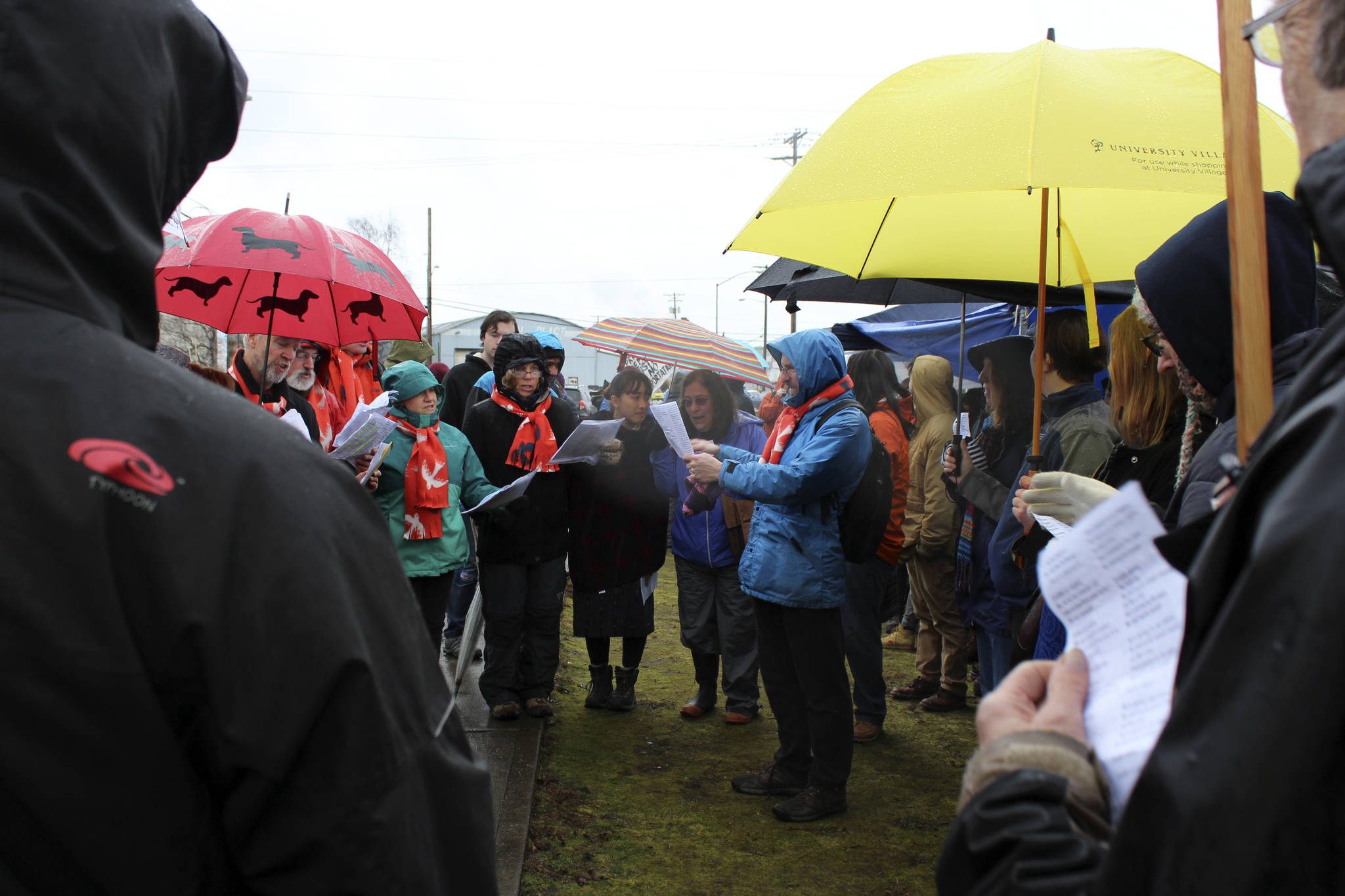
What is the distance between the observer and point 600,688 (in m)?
5.78

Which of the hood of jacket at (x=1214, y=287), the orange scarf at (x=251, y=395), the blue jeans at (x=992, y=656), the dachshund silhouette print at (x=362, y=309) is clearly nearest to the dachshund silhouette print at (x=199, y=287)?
the orange scarf at (x=251, y=395)

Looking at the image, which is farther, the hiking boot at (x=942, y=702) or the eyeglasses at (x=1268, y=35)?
the hiking boot at (x=942, y=702)

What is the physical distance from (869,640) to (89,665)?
15.5 feet

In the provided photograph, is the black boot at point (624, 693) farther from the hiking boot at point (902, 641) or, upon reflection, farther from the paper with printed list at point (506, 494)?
the hiking boot at point (902, 641)

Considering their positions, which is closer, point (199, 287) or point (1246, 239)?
point (1246, 239)

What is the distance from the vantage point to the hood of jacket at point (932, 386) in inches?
237

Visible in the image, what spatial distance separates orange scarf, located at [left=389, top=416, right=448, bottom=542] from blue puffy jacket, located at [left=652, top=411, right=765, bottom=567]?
145cm

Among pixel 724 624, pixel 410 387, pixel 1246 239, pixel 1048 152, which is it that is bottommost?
pixel 724 624

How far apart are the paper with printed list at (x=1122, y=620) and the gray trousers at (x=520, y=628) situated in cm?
449

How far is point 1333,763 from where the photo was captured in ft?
2.05

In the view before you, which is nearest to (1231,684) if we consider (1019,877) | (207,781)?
(1019,877)

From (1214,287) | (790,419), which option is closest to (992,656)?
(790,419)

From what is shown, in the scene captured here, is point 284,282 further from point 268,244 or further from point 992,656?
point 992,656

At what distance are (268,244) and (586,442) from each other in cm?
200
